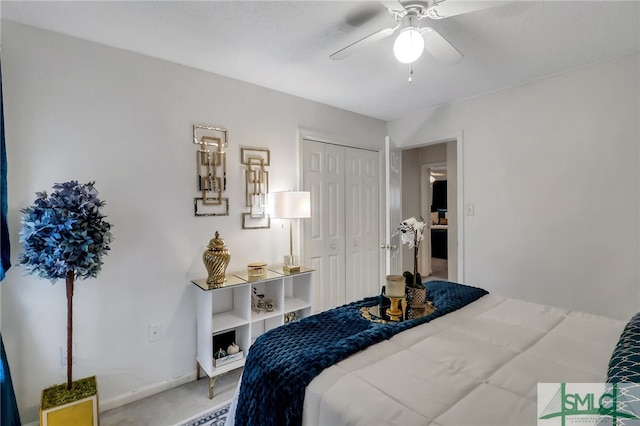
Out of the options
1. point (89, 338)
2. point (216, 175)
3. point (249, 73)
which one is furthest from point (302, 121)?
point (89, 338)

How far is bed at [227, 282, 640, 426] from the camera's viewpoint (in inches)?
35.8

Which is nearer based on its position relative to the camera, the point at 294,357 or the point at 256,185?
the point at 294,357

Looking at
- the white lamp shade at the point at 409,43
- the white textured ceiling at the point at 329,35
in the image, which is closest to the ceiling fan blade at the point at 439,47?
the white lamp shade at the point at 409,43

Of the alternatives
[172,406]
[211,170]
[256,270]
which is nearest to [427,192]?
[256,270]

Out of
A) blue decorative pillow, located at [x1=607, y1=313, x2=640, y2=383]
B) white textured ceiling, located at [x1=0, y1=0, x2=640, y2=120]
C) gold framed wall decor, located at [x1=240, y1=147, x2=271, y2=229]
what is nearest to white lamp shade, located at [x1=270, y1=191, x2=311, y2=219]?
gold framed wall decor, located at [x1=240, y1=147, x2=271, y2=229]

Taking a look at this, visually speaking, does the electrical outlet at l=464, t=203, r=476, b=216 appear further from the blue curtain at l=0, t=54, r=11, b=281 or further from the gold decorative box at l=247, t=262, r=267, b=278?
the blue curtain at l=0, t=54, r=11, b=281

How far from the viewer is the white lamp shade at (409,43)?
4.78 ft

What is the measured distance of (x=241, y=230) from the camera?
263cm

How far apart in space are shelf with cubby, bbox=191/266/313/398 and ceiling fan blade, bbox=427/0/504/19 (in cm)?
198

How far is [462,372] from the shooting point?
110cm

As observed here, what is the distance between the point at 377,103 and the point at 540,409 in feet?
9.50

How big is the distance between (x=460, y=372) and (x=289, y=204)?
5.82ft

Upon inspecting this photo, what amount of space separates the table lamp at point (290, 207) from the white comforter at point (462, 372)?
137 centimetres

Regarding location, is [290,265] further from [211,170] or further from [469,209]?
[469,209]
